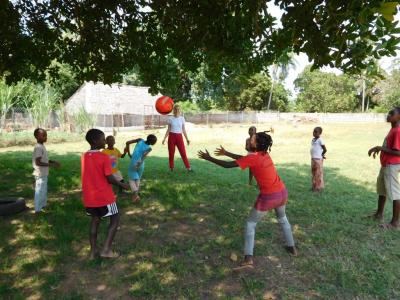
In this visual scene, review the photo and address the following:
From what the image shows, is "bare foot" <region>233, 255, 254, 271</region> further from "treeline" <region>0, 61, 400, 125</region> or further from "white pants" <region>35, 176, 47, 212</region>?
"treeline" <region>0, 61, 400, 125</region>

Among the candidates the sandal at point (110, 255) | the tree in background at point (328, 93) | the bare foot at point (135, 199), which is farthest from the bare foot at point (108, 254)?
the tree in background at point (328, 93)

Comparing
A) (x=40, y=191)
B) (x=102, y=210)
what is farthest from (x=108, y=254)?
(x=40, y=191)

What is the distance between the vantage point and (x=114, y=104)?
3588 centimetres

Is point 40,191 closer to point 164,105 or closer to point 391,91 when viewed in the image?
point 164,105

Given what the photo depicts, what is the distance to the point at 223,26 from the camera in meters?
5.57

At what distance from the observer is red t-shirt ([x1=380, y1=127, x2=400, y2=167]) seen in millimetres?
5512

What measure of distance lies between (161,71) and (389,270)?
548cm

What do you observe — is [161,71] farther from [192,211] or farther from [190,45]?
[192,211]

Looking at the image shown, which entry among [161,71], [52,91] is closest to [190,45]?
[161,71]

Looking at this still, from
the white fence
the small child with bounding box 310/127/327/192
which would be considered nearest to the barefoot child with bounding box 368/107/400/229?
the small child with bounding box 310/127/327/192

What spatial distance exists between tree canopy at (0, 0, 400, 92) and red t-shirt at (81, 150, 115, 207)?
8.06 feet

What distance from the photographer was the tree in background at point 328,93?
2201 inches

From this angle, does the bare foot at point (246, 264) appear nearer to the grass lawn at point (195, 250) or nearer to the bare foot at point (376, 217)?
the grass lawn at point (195, 250)

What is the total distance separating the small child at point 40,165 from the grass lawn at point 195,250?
277mm
